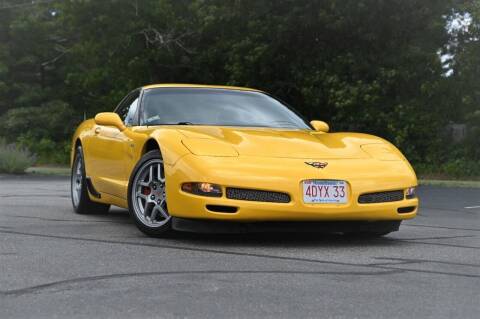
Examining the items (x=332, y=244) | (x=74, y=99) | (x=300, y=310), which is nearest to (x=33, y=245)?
(x=332, y=244)

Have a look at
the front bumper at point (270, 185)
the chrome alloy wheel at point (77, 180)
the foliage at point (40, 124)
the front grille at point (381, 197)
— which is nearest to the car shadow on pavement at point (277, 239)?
the front bumper at point (270, 185)

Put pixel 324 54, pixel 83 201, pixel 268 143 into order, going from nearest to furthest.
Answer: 1. pixel 268 143
2. pixel 83 201
3. pixel 324 54

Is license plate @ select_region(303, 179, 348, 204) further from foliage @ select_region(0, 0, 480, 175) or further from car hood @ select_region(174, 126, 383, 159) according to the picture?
foliage @ select_region(0, 0, 480, 175)

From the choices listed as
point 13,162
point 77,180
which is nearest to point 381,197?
point 77,180

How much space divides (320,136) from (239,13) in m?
19.9

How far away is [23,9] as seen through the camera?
4091 cm

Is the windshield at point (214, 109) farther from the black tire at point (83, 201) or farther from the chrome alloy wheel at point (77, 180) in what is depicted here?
the chrome alloy wheel at point (77, 180)

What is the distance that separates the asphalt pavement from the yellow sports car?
8.5 inches

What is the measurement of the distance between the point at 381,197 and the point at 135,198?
1969mm

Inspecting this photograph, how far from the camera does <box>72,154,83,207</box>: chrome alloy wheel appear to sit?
9867mm

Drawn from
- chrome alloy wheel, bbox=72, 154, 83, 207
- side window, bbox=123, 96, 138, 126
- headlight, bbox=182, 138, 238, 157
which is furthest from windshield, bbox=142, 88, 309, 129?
chrome alloy wheel, bbox=72, 154, 83, 207

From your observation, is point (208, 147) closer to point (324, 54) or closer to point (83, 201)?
point (83, 201)

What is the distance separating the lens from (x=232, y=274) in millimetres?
5434

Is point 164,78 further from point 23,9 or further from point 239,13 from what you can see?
point 23,9
